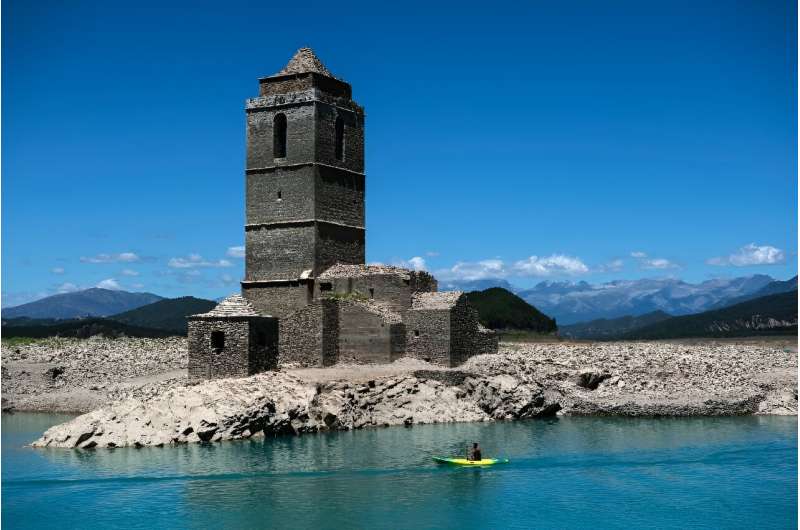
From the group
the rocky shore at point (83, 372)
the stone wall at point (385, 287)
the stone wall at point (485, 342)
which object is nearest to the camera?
the stone wall at point (385, 287)

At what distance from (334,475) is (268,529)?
5.08 meters

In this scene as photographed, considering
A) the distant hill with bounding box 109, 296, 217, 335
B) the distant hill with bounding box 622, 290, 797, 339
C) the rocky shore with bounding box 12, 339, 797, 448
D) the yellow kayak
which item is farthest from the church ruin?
the distant hill with bounding box 109, 296, 217, 335

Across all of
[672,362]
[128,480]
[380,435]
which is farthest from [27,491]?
[672,362]

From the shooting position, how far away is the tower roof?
43388 mm

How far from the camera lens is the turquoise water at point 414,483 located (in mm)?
25078

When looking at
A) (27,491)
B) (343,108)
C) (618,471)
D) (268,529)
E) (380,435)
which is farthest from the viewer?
(343,108)

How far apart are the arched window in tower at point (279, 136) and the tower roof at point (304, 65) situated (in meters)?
1.85

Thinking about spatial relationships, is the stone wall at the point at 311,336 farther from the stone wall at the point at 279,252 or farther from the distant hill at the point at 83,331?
the distant hill at the point at 83,331

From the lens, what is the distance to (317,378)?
38.1m

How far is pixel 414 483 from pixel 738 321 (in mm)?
114628

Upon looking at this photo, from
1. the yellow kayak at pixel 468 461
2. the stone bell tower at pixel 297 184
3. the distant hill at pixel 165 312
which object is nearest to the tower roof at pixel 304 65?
the stone bell tower at pixel 297 184

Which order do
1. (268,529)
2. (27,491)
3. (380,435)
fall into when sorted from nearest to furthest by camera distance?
1. (268,529)
2. (27,491)
3. (380,435)

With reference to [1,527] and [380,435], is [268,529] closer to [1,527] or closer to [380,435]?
[1,527]

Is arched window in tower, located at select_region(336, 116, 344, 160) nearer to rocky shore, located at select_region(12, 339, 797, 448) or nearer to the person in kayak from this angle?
rocky shore, located at select_region(12, 339, 797, 448)
